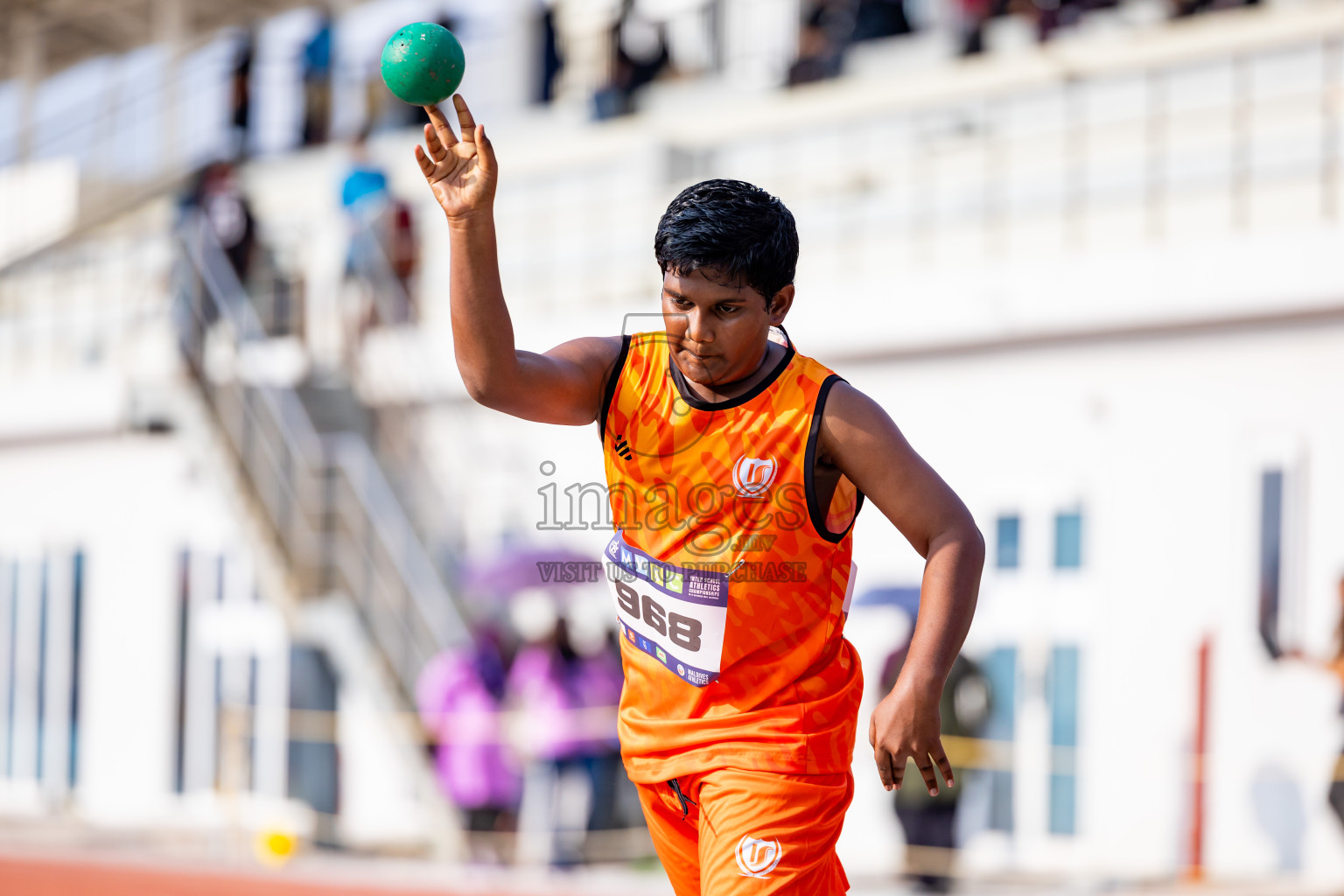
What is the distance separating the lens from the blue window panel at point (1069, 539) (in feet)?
34.2

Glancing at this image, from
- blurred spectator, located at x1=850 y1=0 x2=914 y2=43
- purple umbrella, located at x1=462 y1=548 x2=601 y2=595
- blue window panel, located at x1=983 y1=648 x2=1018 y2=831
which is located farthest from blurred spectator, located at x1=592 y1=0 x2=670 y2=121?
blue window panel, located at x1=983 y1=648 x2=1018 y2=831

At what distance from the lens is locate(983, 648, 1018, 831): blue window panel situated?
10672 mm

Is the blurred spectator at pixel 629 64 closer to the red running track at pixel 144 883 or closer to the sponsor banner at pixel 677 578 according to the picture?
the red running track at pixel 144 883

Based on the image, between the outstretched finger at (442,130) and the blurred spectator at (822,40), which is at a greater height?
the blurred spectator at (822,40)

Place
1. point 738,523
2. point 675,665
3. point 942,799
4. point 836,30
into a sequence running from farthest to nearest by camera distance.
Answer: point 836,30
point 942,799
point 675,665
point 738,523

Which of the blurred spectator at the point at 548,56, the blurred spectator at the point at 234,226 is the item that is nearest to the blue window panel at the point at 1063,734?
the blurred spectator at the point at 234,226

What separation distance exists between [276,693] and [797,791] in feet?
39.5

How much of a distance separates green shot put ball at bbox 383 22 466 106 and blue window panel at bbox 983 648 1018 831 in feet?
27.1

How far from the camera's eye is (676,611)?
3303 mm

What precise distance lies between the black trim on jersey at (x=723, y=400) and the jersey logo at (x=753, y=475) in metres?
0.13

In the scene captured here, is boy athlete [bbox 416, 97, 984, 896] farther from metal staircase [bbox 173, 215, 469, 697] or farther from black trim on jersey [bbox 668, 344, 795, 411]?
metal staircase [bbox 173, 215, 469, 697]

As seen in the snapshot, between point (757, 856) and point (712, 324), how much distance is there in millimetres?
1084

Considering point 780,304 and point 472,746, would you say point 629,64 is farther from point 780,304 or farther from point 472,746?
point 780,304

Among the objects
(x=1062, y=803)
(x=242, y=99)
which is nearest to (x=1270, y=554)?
(x=1062, y=803)
